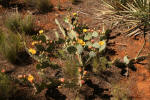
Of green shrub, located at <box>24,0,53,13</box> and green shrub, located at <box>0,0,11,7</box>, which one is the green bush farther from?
green shrub, located at <box>0,0,11,7</box>

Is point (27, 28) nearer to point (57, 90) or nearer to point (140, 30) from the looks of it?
point (57, 90)

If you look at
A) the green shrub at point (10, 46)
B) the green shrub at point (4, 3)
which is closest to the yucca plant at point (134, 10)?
the green shrub at point (10, 46)

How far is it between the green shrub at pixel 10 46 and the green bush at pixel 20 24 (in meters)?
0.35

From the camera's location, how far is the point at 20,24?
267 centimetres

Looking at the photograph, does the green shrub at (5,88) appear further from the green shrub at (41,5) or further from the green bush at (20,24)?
the green shrub at (41,5)

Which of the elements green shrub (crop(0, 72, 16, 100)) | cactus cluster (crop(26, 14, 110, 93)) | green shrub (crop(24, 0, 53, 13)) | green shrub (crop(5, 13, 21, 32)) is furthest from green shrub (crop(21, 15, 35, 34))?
green shrub (crop(0, 72, 16, 100))

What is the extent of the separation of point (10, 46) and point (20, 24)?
0.55 m

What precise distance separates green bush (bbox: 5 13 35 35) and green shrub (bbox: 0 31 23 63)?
35 centimetres

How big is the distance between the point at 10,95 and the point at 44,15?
5.83 ft

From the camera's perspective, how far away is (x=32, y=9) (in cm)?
341

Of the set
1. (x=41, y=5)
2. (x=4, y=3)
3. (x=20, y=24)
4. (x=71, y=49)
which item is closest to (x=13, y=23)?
(x=20, y=24)

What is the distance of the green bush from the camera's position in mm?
2709

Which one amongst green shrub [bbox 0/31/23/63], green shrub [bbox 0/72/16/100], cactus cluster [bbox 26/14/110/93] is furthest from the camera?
green shrub [bbox 0/31/23/63]

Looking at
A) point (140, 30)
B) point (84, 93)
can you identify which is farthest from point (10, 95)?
point (140, 30)
